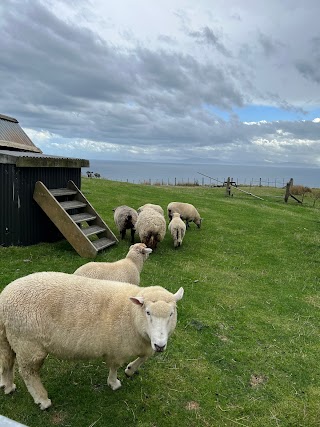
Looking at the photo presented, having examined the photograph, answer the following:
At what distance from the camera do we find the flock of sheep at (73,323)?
157 inches

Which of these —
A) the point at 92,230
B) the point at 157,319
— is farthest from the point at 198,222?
the point at 157,319

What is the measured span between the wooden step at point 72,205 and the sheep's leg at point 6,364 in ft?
20.5

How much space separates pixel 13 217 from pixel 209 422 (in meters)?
7.42

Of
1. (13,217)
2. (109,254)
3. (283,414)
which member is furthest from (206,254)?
(283,414)

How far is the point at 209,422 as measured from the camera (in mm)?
4250

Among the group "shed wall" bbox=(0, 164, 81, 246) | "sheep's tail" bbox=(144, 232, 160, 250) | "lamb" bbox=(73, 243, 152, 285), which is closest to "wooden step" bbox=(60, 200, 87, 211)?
"shed wall" bbox=(0, 164, 81, 246)

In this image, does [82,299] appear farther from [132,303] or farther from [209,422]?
[209,422]

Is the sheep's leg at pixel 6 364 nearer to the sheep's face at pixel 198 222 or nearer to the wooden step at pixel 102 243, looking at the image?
the wooden step at pixel 102 243

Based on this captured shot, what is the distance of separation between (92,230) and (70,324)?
6665 mm

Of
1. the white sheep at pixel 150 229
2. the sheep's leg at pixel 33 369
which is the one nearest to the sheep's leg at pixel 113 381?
the sheep's leg at pixel 33 369

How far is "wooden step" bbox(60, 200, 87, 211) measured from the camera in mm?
10328

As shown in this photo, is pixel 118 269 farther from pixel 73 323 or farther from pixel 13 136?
pixel 13 136

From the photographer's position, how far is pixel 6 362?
14.0 ft

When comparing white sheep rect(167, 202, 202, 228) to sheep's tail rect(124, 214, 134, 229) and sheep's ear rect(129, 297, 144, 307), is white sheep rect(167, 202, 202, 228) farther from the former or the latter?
sheep's ear rect(129, 297, 144, 307)
